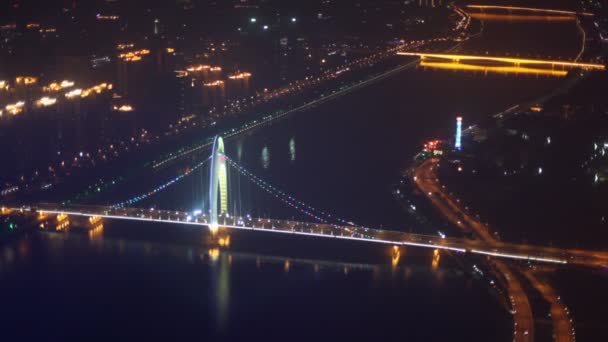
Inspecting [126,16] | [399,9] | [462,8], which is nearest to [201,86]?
[126,16]

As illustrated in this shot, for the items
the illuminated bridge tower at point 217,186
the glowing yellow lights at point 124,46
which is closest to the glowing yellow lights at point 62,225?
the illuminated bridge tower at point 217,186

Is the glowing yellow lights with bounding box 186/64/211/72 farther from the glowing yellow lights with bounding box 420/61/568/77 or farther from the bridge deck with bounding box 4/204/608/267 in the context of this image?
the bridge deck with bounding box 4/204/608/267

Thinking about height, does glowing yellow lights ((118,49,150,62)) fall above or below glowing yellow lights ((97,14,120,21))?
below

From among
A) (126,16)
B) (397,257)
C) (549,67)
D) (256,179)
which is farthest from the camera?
(126,16)

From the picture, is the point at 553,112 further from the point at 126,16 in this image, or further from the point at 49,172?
the point at 126,16

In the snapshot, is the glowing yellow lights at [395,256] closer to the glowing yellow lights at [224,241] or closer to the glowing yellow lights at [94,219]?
the glowing yellow lights at [224,241]

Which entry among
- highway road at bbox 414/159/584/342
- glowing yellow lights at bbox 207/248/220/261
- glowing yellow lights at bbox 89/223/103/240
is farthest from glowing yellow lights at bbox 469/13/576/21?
glowing yellow lights at bbox 207/248/220/261
